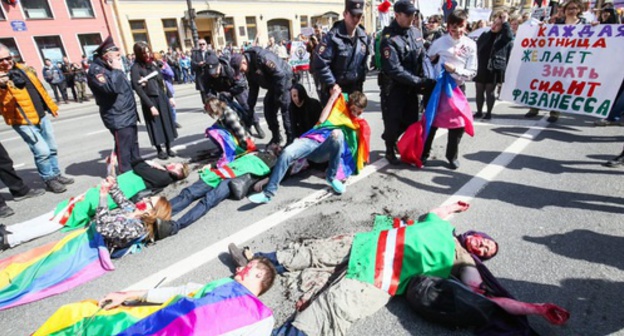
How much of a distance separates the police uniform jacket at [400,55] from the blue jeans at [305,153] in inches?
39.3

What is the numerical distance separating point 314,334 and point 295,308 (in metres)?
0.32

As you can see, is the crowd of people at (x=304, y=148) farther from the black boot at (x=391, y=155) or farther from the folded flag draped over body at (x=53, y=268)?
the folded flag draped over body at (x=53, y=268)

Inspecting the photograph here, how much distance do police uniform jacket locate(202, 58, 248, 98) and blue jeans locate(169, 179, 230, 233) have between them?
85.8 inches

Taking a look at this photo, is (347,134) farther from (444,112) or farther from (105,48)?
(105,48)

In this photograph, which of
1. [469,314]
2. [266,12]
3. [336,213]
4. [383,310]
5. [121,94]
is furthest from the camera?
[266,12]

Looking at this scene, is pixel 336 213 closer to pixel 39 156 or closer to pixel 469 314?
pixel 469 314

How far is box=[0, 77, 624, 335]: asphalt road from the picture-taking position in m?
2.18

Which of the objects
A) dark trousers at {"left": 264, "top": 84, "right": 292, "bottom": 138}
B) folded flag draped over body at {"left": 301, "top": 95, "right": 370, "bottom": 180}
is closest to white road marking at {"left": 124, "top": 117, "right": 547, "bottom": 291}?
folded flag draped over body at {"left": 301, "top": 95, "right": 370, "bottom": 180}

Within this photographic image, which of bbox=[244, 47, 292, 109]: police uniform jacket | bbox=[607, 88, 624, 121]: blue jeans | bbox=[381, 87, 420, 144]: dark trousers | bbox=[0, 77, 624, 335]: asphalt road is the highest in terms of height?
bbox=[244, 47, 292, 109]: police uniform jacket

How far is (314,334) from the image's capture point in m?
1.94

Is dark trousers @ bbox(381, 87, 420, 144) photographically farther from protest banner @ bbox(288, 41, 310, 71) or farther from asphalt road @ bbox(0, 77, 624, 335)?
protest banner @ bbox(288, 41, 310, 71)

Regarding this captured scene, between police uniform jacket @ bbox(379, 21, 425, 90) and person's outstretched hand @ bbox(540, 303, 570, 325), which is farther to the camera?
police uniform jacket @ bbox(379, 21, 425, 90)

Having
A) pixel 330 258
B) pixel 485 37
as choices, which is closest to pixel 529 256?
pixel 330 258

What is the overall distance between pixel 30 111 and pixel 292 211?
362cm
